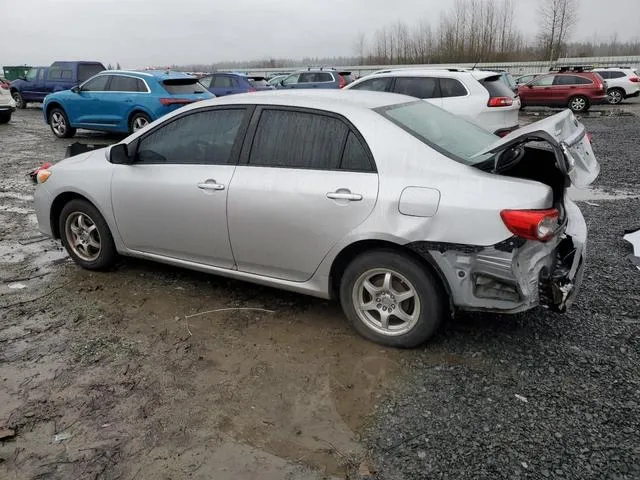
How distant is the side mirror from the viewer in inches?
171

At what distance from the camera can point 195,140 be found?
4168 millimetres

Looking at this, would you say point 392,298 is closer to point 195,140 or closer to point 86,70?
point 195,140

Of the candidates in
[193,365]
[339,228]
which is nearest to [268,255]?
[339,228]

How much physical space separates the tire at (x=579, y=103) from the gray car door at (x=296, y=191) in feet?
64.6

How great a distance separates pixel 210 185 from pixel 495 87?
303 inches

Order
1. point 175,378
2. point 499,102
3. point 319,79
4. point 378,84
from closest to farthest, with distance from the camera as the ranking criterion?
point 175,378
point 499,102
point 378,84
point 319,79

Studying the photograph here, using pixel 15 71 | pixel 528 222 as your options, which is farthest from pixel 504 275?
pixel 15 71

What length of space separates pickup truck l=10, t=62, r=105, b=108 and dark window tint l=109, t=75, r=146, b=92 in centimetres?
659

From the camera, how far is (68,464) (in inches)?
101

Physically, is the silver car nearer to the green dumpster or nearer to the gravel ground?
the gravel ground

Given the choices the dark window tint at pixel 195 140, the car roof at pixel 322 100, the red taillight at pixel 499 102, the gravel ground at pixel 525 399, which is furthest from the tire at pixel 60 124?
the gravel ground at pixel 525 399

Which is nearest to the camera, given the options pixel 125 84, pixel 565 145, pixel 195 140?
pixel 565 145

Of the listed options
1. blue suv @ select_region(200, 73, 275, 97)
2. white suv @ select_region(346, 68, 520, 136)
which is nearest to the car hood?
white suv @ select_region(346, 68, 520, 136)

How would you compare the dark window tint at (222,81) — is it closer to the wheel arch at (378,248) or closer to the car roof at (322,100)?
the car roof at (322,100)
